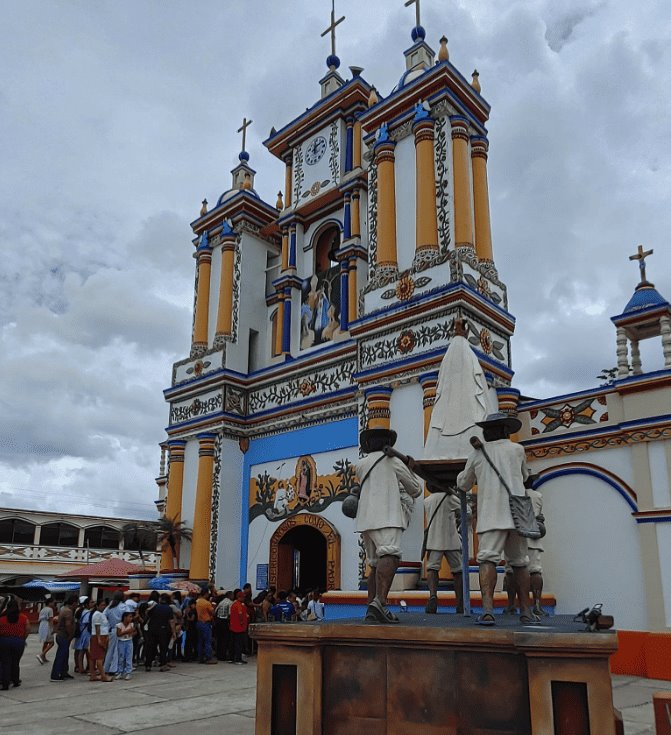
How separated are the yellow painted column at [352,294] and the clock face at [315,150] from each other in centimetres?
369

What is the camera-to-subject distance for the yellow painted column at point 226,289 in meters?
18.6

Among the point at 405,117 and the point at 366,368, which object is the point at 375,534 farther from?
the point at 405,117

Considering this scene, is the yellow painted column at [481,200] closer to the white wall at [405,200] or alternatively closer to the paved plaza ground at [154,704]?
the white wall at [405,200]

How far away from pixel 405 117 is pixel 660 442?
8906mm

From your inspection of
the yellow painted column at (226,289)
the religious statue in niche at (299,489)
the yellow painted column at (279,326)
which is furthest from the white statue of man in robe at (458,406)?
the yellow painted column at (226,289)

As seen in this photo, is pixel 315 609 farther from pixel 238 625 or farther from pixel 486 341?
pixel 486 341

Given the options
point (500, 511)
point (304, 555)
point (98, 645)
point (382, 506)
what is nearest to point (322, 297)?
point (304, 555)

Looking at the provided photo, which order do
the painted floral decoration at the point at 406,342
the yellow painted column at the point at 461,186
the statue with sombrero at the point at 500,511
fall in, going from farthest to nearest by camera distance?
the yellow painted column at the point at 461,186 → the painted floral decoration at the point at 406,342 → the statue with sombrero at the point at 500,511

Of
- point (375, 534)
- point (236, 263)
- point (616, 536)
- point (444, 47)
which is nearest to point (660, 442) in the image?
point (616, 536)

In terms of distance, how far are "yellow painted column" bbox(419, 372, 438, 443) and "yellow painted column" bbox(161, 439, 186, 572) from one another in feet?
25.6

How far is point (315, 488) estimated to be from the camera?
1562 centimetres

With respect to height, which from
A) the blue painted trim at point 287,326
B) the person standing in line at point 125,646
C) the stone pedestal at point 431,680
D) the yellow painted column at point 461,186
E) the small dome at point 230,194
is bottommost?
the person standing in line at point 125,646

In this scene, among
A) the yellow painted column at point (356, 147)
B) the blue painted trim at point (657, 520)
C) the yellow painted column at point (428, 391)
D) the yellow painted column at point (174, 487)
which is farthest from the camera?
the yellow painted column at point (356, 147)

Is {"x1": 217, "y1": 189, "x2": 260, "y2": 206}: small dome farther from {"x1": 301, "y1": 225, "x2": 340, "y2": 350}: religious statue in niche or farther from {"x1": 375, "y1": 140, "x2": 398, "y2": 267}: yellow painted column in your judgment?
{"x1": 375, "y1": 140, "x2": 398, "y2": 267}: yellow painted column
